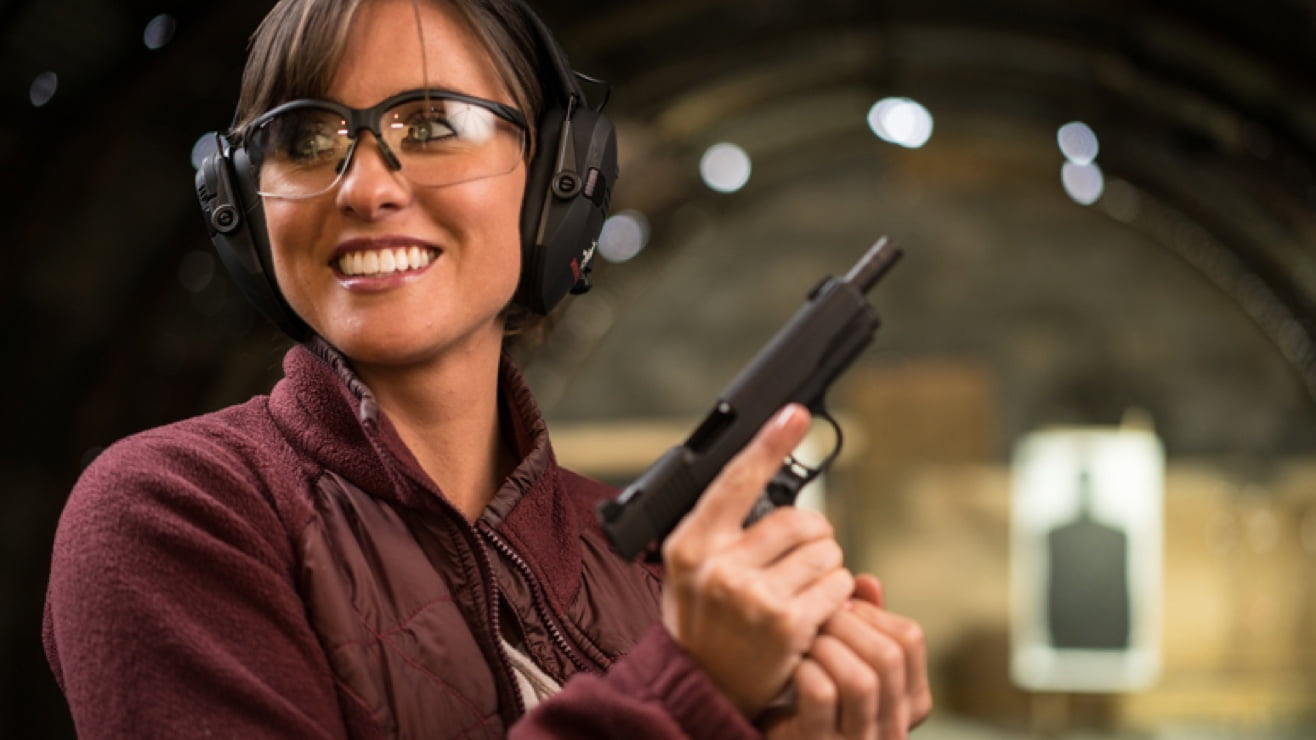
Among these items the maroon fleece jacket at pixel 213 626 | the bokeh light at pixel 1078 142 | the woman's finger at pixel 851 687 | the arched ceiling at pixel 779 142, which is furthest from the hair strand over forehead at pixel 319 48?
the bokeh light at pixel 1078 142

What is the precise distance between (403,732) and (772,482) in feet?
1.42

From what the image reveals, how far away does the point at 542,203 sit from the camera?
1.53 metres

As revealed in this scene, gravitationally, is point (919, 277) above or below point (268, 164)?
above

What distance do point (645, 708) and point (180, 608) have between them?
1.39 feet

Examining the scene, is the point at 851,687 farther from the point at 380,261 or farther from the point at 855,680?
the point at 380,261

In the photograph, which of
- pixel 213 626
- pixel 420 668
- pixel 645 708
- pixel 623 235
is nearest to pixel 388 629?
pixel 420 668

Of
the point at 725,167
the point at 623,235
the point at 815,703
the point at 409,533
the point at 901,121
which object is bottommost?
the point at 409,533

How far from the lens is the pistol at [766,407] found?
4.11 ft

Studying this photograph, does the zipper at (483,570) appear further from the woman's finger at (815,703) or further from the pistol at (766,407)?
the woman's finger at (815,703)

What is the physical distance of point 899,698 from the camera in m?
1.21

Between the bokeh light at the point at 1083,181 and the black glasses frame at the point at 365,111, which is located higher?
the bokeh light at the point at 1083,181

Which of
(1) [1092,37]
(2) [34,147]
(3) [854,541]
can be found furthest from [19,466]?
(3) [854,541]

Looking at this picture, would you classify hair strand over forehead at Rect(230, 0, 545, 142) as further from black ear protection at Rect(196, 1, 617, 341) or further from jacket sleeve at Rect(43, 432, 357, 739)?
jacket sleeve at Rect(43, 432, 357, 739)

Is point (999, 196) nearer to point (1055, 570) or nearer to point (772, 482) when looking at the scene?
point (1055, 570)
